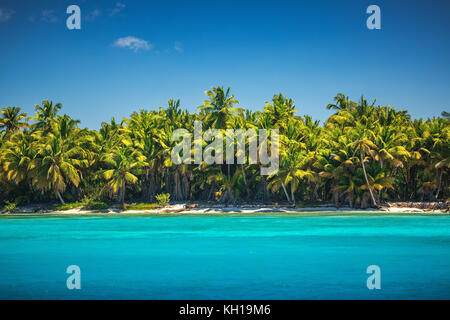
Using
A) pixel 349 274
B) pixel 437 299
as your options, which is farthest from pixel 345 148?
pixel 437 299

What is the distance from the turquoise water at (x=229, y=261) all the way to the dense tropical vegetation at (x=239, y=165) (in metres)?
12.5

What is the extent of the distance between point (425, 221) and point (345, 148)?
1142cm

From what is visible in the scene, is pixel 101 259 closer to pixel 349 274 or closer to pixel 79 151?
pixel 349 274

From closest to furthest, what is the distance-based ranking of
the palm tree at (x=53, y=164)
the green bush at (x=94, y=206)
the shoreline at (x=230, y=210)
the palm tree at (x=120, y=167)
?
the shoreline at (x=230, y=210) < the palm tree at (x=53, y=164) < the palm tree at (x=120, y=167) < the green bush at (x=94, y=206)

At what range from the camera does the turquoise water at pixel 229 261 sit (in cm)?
1113

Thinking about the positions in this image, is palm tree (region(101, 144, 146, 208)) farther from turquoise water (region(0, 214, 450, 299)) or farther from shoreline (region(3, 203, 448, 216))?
turquoise water (region(0, 214, 450, 299))

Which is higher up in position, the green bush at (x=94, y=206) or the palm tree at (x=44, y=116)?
the palm tree at (x=44, y=116)

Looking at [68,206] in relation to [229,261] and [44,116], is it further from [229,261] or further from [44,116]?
[229,261]

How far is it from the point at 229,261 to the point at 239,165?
94.8 ft

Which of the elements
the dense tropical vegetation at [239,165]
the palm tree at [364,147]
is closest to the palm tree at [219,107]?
the dense tropical vegetation at [239,165]

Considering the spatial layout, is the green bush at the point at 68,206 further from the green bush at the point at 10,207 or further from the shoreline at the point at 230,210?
the green bush at the point at 10,207

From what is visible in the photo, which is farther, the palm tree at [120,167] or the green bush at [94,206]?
the green bush at [94,206]

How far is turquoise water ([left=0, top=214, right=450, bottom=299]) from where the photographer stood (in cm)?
1113

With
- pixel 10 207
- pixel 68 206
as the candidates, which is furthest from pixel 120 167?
pixel 10 207
